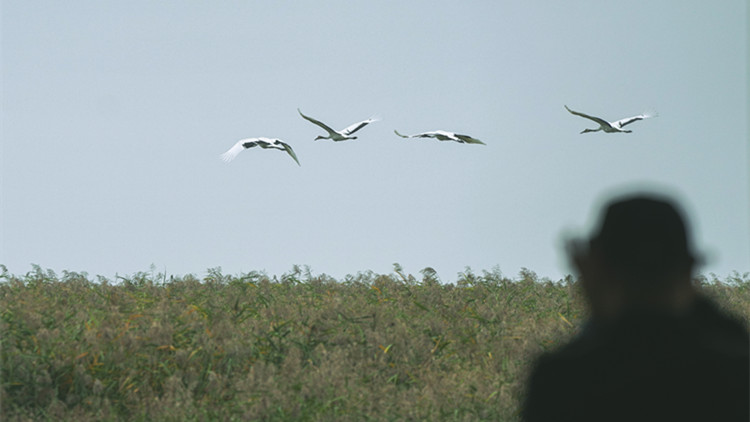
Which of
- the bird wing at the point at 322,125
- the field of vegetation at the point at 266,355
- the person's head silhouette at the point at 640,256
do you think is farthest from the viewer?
the bird wing at the point at 322,125

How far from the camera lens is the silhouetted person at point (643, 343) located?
7.66ft

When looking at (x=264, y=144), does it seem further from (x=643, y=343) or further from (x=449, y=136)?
(x=643, y=343)

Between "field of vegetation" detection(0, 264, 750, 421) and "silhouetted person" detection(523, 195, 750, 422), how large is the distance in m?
5.40

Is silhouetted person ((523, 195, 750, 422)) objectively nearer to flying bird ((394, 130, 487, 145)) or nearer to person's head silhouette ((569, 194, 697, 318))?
person's head silhouette ((569, 194, 697, 318))

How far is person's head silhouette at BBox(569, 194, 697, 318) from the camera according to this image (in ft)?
7.63

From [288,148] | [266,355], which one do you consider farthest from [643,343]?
[288,148]

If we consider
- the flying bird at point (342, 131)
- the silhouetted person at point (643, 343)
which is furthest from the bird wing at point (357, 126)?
the silhouetted person at point (643, 343)

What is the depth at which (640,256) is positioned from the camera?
7.62ft

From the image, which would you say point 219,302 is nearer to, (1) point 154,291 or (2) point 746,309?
(1) point 154,291

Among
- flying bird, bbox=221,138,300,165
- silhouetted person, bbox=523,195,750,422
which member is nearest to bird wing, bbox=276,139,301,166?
flying bird, bbox=221,138,300,165

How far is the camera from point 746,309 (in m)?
13.0

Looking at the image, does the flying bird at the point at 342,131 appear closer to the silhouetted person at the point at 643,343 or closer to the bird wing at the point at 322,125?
the bird wing at the point at 322,125

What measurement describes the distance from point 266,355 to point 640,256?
713 centimetres

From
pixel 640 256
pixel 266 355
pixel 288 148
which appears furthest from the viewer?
pixel 288 148
